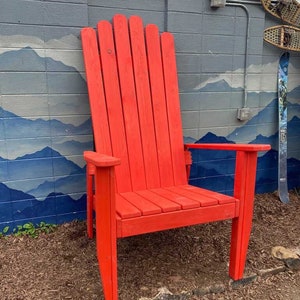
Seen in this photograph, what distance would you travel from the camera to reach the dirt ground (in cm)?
177

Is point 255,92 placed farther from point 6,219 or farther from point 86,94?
point 6,219

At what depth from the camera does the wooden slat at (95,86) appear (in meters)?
2.08

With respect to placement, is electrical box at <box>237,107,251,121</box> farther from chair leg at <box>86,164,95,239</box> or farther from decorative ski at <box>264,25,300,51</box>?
chair leg at <box>86,164,95,239</box>

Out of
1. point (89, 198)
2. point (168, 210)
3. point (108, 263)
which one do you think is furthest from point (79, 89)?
point (108, 263)

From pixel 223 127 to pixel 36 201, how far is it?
1588mm

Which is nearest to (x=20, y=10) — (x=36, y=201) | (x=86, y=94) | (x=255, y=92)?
(x=86, y=94)

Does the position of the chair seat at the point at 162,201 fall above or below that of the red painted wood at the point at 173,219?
above

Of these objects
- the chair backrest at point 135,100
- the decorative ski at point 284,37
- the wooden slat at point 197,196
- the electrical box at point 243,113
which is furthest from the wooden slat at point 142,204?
the decorative ski at point 284,37

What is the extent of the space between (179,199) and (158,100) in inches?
30.3

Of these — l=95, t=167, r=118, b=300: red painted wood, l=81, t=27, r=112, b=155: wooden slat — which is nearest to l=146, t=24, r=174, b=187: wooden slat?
l=81, t=27, r=112, b=155: wooden slat

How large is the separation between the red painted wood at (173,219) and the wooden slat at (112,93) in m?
0.52

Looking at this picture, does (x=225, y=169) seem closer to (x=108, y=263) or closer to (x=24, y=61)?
(x=108, y=263)

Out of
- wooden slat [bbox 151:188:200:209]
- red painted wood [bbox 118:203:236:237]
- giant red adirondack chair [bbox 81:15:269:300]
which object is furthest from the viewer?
giant red adirondack chair [bbox 81:15:269:300]

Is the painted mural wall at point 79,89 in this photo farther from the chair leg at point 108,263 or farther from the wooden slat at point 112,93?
the chair leg at point 108,263
